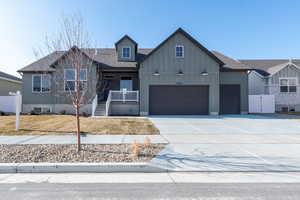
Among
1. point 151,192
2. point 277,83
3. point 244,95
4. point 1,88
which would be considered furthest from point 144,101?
point 1,88

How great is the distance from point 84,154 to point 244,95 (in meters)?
15.0

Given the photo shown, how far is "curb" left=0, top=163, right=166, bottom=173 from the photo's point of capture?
3.95m

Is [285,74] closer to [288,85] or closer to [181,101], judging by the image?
[288,85]

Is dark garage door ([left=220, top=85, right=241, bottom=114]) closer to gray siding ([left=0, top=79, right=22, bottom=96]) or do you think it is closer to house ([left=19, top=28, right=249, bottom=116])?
house ([left=19, top=28, right=249, bottom=116])

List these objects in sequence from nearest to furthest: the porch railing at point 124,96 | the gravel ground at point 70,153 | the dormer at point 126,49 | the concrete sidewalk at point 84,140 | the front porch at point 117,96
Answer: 1. the gravel ground at point 70,153
2. the concrete sidewalk at point 84,140
3. the front porch at point 117,96
4. the porch railing at point 124,96
5. the dormer at point 126,49

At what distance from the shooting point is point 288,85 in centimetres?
1805

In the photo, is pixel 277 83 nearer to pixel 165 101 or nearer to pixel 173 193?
pixel 165 101

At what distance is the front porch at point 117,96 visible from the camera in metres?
13.5

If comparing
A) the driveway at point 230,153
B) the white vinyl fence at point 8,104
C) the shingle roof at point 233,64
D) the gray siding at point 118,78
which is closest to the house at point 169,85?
the shingle roof at point 233,64

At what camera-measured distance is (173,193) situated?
2992 millimetres

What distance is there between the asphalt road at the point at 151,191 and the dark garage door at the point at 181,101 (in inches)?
435

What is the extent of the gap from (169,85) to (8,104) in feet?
51.3

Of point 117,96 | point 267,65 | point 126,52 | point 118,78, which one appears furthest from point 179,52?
point 267,65

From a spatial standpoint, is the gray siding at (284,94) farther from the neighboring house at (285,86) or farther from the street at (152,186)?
the street at (152,186)
